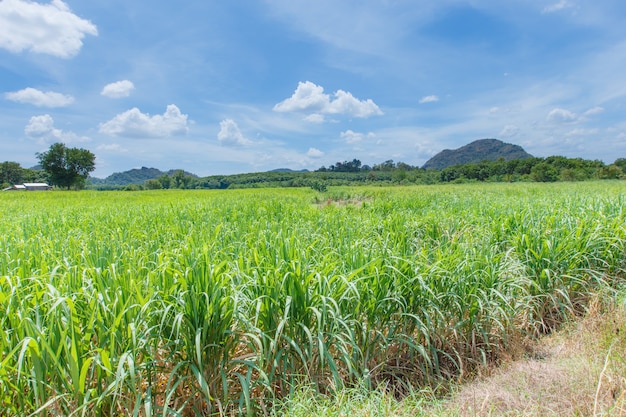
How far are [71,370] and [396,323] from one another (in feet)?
6.89

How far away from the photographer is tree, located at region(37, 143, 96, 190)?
61938 millimetres

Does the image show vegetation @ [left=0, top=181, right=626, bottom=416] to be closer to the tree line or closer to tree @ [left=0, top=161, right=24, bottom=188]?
the tree line

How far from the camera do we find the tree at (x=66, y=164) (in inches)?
2438

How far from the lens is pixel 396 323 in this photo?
2.46 metres

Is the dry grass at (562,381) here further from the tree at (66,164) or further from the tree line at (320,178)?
the tree at (66,164)

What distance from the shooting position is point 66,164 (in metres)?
64.0

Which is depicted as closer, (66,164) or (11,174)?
(66,164)

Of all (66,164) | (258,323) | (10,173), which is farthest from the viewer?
(10,173)

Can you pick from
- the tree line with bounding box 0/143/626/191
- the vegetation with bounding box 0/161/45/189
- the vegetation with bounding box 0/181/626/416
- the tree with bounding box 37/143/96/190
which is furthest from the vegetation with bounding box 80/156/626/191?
the vegetation with bounding box 0/181/626/416

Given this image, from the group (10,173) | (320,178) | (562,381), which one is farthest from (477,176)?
(10,173)

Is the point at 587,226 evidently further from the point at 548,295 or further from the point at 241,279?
the point at 241,279

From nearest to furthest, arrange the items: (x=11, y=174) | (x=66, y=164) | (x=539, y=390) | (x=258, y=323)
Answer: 1. (x=539, y=390)
2. (x=258, y=323)
3. (x=66, y=164)
4. (x=11, y=174)

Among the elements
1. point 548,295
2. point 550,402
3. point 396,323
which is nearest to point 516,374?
point 550,402

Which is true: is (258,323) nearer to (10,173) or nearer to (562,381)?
(562,381)
